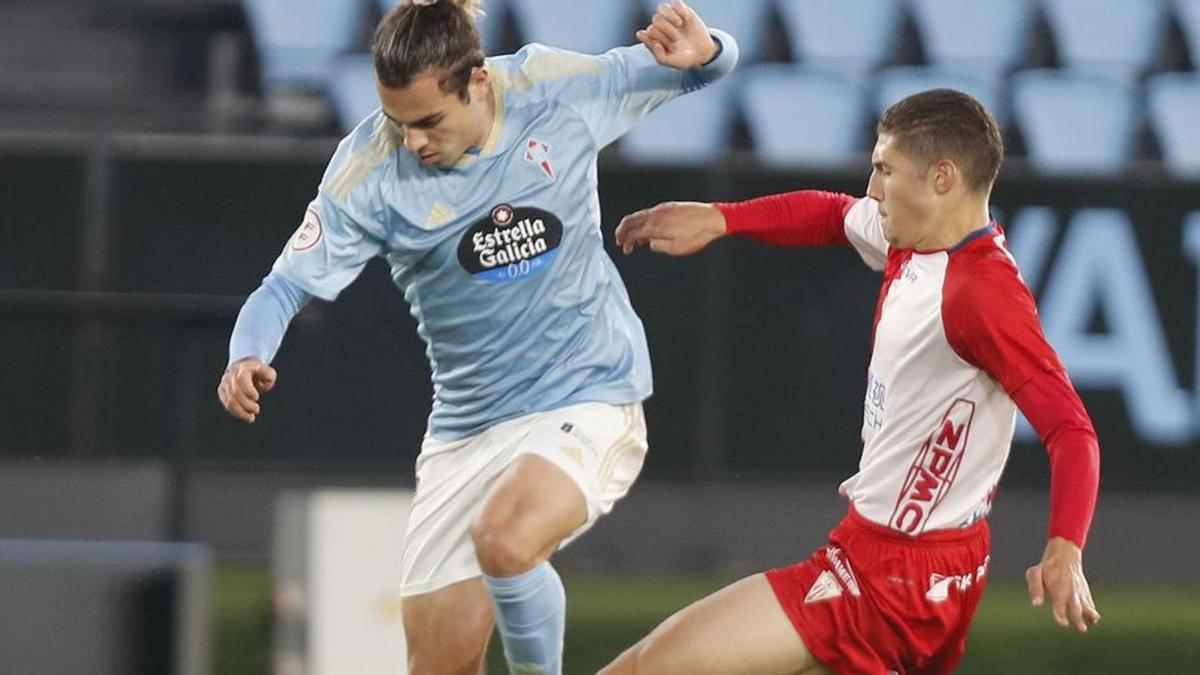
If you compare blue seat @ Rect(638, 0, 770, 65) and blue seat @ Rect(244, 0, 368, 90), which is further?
blue seat @ Rect(638, 0, 770, 65)

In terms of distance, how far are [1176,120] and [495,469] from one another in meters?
6.24

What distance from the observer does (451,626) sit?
4531 millimetres

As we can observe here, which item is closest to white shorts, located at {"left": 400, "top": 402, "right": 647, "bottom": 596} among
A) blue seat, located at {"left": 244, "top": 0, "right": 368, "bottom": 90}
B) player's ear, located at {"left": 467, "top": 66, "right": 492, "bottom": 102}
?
player's ear, located at {"left": 467, "top": 66, "right": 492, "bottom": 102}

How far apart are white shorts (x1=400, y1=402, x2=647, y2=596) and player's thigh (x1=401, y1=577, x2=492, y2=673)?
0.03 m

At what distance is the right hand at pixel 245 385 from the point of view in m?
3.95

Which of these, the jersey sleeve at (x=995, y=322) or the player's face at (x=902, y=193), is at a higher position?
the player's face at (x=902, y=193)

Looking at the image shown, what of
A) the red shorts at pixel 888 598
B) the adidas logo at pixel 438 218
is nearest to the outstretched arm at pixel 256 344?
the adidas logo at pixel 438 218

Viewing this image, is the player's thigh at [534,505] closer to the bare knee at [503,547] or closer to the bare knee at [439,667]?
the bare knee at [503,547]

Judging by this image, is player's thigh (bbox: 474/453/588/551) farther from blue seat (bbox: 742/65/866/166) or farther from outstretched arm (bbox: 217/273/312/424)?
blue seat (bbox: 742/65/866/166)

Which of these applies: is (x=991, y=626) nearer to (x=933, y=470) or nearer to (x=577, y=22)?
(x=933, y=470)

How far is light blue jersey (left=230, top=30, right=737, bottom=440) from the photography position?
4383 mm

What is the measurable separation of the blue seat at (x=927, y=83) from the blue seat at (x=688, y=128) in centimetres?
69

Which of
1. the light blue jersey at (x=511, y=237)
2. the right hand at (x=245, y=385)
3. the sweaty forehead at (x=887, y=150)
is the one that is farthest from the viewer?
the light blue jersey at (x=511, y=237)

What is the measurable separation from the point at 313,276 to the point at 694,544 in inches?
122
